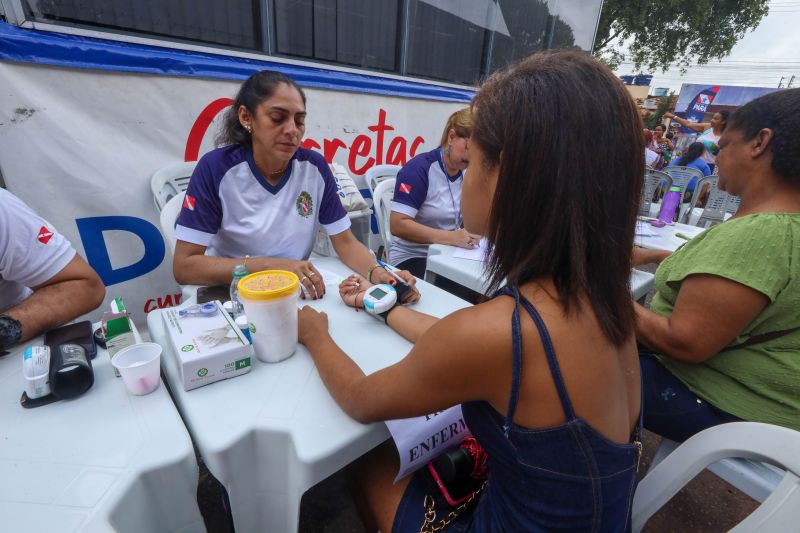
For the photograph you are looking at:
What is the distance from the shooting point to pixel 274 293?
0.93m

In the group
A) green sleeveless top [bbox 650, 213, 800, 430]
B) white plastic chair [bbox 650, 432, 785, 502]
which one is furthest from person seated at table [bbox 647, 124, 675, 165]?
white plastic chair [bbox 650, 432, 785, 502]

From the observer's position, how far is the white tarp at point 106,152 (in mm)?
1852

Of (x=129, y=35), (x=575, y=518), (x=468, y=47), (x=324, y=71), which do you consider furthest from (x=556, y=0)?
(x=575, y=518)

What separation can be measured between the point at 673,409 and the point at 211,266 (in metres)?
1.82

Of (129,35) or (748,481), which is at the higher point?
(129,35)

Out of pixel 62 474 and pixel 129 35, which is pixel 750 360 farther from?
pixel 129 35

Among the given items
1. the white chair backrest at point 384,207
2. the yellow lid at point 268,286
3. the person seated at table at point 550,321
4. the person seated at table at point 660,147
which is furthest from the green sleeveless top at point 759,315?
the person seated at table at point 660,147

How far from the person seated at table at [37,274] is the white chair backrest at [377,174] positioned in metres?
2.41

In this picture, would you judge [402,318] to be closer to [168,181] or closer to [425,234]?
[425,234]

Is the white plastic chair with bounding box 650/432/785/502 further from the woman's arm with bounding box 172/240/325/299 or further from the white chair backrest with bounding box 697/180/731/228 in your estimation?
the white chair backrest with bounding box 697/180/731/228

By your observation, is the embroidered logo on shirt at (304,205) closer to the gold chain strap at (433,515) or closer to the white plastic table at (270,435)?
the white plastic table at (270,435)

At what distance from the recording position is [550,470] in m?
0.72

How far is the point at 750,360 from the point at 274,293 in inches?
58.3

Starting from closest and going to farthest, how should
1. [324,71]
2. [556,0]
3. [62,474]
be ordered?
[62,474]
[324,71]
[556,0]
